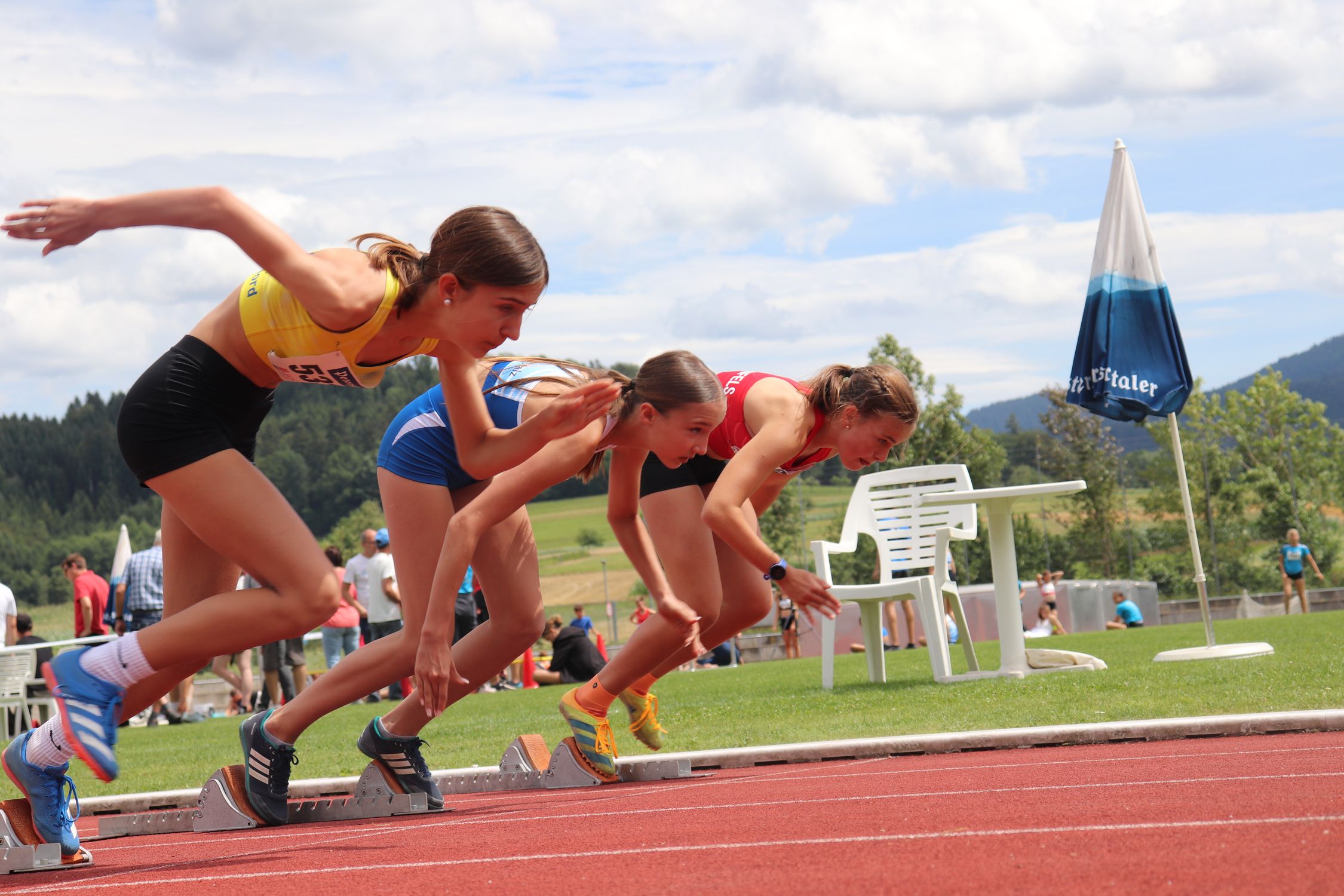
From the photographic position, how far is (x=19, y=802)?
4.02 metres

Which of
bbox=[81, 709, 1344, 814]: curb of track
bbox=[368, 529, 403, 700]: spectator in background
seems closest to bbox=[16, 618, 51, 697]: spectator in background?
bbox=[368, 529, 403, 700]: spectator in background

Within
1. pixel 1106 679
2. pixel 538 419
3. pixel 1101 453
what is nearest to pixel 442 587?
pixel 538 419

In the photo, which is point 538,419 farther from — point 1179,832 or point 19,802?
point 1179,832

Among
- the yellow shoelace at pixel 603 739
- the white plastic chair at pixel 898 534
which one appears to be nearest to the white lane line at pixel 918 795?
the yellow shoelace at pixel 603 739

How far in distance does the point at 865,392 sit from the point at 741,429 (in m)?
0.56

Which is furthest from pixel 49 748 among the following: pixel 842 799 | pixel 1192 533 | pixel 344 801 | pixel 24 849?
pixel 1192 533

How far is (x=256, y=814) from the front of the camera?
4980 mm

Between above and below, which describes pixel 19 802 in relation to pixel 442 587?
below

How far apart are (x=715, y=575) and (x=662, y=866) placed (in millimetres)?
2658

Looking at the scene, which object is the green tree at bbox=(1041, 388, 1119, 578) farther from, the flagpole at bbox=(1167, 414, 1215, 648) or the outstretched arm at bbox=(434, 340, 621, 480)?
the outstretched arm at bbox=(434, 340, 621, 480)

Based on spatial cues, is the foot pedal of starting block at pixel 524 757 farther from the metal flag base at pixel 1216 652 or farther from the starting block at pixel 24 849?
the metal flag base at pixel 1216 652

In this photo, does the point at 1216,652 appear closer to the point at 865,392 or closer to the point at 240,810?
the point at 865,392

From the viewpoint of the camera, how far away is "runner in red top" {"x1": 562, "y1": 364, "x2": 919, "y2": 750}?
5.28 m

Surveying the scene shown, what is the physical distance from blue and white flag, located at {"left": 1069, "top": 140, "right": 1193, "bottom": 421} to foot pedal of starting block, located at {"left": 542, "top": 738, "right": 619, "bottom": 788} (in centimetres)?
643
